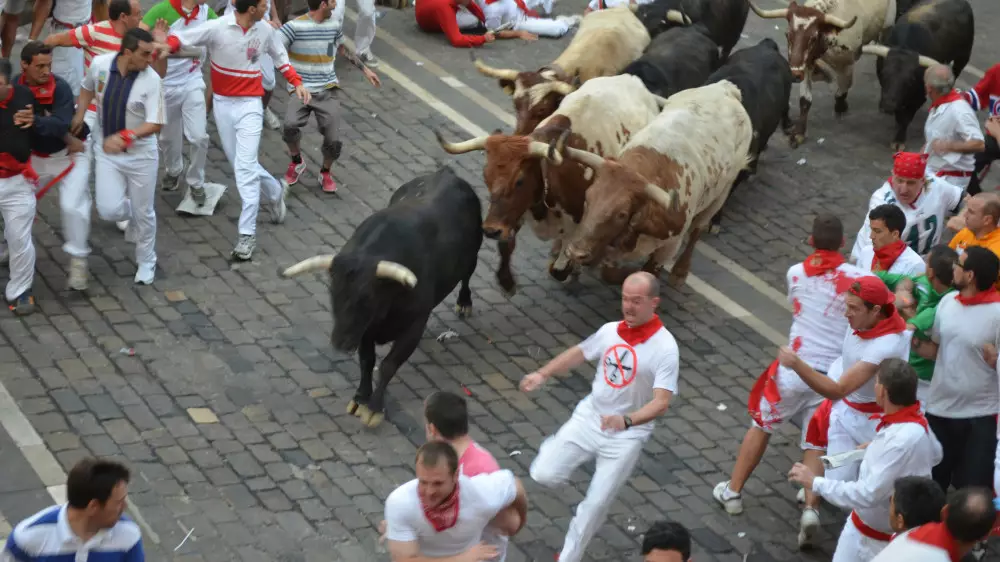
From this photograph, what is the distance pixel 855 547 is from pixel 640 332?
1708mm

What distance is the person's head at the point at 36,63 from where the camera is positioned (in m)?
9.78

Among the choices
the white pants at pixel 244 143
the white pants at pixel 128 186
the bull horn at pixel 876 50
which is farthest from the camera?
the bull horn at pixel 876 50

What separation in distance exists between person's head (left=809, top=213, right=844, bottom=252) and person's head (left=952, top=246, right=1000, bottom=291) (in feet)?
2.65

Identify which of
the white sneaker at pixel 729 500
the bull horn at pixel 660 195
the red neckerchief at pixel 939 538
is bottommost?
the white sneaker at pixel 729 500

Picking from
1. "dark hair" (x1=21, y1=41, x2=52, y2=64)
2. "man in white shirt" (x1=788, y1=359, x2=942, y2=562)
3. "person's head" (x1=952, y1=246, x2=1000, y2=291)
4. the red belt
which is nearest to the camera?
"man in white shirt" (x1=788, y1=359, x2=942, y2=562)

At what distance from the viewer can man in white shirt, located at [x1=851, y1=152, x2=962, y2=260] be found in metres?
9.82

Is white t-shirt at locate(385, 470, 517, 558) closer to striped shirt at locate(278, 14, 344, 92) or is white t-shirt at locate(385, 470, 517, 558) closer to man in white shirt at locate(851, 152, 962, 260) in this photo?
man in white shirt at locate(851, 152, 962, 260)

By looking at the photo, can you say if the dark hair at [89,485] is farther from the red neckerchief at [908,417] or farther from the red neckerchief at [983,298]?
the red neckerchief at [983,298]

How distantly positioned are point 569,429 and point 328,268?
215cm

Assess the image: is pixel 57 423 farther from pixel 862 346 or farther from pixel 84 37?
pixel 862 346

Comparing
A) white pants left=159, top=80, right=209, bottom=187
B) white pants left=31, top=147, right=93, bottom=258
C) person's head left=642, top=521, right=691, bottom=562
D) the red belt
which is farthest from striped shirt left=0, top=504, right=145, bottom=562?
white pants left=159, top=80, right=209, bottom=187

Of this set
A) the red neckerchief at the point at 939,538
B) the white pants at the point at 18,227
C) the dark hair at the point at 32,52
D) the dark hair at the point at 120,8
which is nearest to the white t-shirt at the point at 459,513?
the red neckerchief at the point at 939,538

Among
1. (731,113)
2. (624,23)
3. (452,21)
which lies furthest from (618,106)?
(452,21)

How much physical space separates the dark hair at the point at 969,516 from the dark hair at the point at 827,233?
2.69 m
